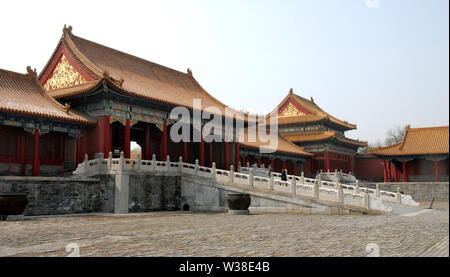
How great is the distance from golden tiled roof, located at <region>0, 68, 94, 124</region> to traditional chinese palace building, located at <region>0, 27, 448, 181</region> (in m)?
0.05

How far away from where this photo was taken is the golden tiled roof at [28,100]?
18.0 meters

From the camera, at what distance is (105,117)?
20641 millimetres

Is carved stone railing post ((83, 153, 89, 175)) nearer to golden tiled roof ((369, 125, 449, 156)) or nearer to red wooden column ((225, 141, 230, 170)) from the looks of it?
red wooden column ((225, 141, 230, 170))

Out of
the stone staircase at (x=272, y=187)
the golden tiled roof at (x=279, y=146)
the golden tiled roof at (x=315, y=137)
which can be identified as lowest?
the stone staircase at (x=272, y=187)

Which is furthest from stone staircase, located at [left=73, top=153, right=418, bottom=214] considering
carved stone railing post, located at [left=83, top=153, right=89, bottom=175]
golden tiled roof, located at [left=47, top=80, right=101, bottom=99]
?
golden tiled roof, located at [left=47, top=80, right=101, bottom=99]

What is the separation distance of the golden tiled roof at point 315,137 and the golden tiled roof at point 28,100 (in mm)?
26802

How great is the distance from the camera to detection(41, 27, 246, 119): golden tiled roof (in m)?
22.0

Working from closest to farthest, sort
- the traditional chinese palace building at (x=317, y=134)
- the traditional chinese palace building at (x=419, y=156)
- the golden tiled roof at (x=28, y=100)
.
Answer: the golden tiled roof at (x=28, y=100)
the traditional chinese palace building at (x=419, y=156)
the traditional chinese palace building at (x=317, y=134)

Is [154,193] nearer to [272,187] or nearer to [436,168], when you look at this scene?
[272,187]

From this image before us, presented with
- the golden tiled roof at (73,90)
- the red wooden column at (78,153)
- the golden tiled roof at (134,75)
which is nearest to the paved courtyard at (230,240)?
the red wooden column at (78,153)

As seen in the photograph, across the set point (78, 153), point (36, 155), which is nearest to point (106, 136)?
point (78, 153)

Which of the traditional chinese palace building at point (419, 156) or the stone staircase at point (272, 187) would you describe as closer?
the stone staircase at point (272, 187)

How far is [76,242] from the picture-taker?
8.88m

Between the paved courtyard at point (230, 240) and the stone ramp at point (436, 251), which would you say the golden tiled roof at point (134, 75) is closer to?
the paved courtyard at point (230, 240)
